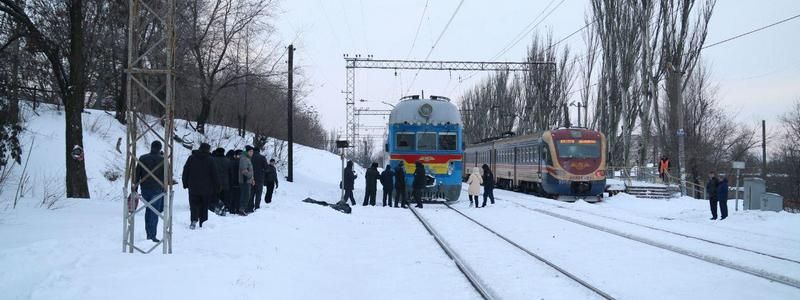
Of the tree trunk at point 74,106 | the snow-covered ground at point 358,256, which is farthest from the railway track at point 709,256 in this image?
the tree trunk at point 74,106

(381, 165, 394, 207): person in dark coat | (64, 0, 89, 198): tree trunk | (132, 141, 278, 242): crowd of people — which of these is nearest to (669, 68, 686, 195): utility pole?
(381, 165, 394, 207): person in dark coat

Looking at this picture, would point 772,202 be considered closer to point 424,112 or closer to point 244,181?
point 424,112

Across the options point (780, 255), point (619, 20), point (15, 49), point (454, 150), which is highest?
point (619, 20)

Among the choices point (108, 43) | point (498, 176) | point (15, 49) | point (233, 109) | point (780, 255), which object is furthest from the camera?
point (233, 109)

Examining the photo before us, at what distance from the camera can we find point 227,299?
7301 mm

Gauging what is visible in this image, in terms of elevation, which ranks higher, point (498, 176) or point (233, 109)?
point (233, 109)

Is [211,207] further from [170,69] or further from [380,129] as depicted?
[380,129]

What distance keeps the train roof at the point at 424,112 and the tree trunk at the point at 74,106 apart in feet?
37.0

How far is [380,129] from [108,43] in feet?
187

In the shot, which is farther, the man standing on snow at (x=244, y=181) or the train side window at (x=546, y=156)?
the train side window at (x=546, y=156)

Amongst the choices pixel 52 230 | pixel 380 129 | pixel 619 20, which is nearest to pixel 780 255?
pixel 52 230

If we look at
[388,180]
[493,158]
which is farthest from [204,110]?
[493,158]

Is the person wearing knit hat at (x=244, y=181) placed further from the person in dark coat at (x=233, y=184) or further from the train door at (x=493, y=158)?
the train door at (x=493, y=158)

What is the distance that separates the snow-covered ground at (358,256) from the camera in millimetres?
A: 7820
